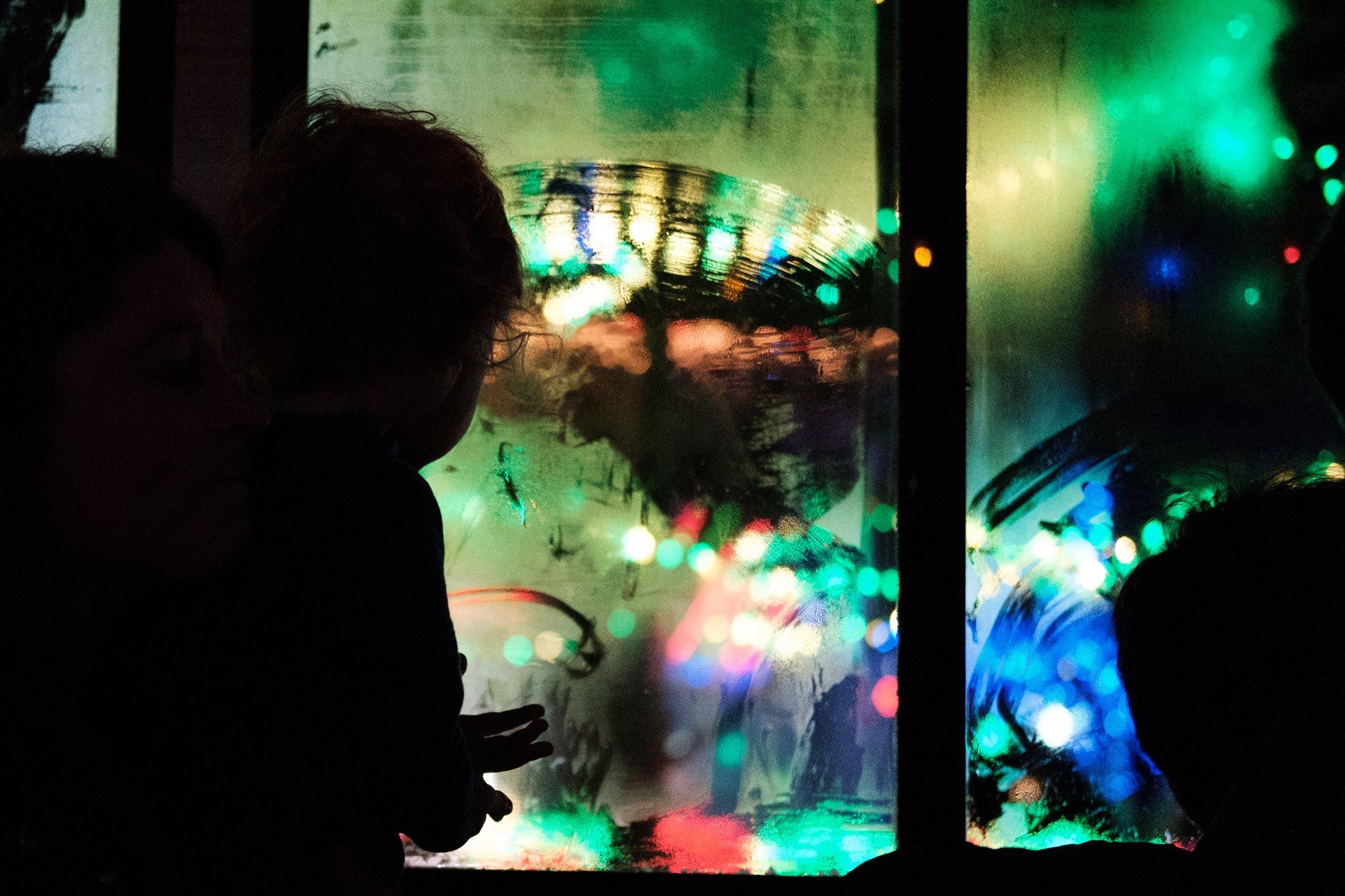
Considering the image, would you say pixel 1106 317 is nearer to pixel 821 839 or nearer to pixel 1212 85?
pixel 1212 85

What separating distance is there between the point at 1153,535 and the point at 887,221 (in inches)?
28.4

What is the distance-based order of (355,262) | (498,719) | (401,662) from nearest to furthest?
(401,662), (355,262), (498,719)

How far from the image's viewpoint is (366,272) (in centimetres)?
72

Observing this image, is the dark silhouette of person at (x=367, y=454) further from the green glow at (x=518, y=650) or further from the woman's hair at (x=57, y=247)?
the green glow at (x=518, y=650)

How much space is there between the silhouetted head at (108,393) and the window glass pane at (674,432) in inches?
39.0

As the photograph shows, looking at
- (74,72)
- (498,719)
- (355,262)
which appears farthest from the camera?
(74,72)

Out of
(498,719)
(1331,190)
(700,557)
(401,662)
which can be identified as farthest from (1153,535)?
(401,662)

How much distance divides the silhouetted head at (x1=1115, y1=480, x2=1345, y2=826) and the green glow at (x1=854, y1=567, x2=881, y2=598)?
82 cm

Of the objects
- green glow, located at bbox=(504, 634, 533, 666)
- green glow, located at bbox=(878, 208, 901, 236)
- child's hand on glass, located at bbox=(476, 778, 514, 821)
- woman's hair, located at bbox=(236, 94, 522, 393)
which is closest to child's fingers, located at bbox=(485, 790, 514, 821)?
child's hand on glass, located at bbox=(476, 778, 514, 821)

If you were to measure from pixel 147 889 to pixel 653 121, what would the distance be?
4.51 feet

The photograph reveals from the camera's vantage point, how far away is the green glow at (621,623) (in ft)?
4.95

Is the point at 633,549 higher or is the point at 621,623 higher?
the point at 633,549

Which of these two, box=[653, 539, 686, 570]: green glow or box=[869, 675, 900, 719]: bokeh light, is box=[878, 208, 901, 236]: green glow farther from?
box=[869, 675, 900, 719]: bokeh light

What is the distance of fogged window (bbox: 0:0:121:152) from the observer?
1.48 m
